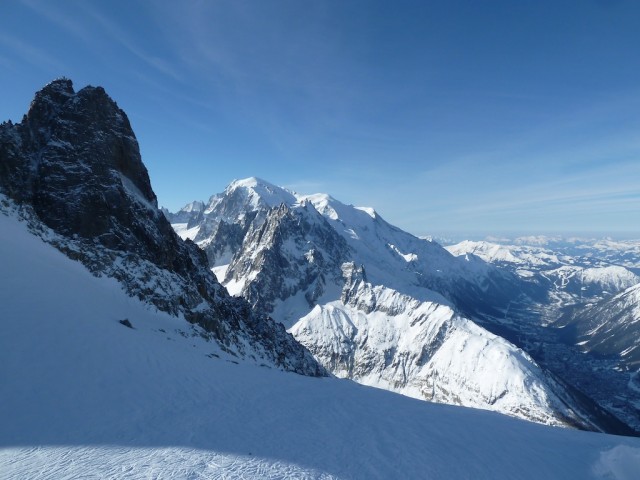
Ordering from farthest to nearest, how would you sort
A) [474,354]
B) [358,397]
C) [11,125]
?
[474,354], [11,125], [358,397]

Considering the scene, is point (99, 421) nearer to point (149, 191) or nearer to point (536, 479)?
point (536, 479)

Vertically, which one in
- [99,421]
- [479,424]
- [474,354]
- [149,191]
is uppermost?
[149,191]

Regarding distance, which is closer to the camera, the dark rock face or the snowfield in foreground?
the snowfield in foreground

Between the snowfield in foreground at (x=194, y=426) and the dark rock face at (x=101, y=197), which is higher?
the dark rock face at (x=101, y=197)

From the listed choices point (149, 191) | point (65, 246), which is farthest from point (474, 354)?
point (65, 246)

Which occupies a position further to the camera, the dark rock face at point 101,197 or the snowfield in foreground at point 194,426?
the dark rock face at point 101,197

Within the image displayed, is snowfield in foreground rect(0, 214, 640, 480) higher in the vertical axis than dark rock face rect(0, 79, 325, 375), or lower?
lower
